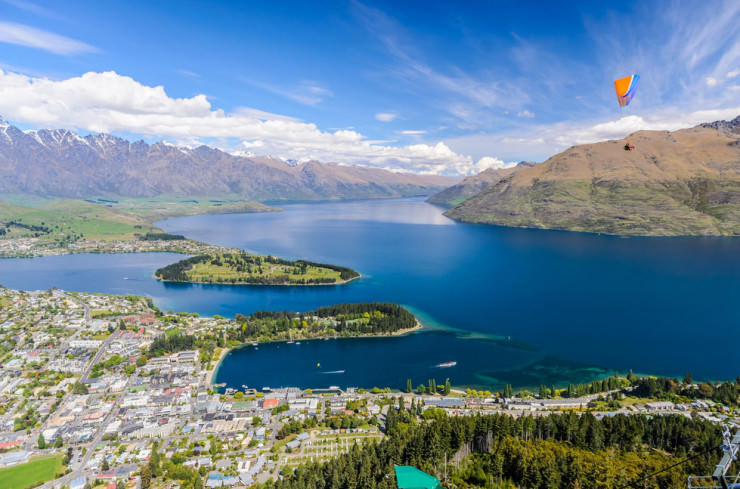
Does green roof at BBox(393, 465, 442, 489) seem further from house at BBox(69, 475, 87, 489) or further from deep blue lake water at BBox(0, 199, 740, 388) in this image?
deep blue lake water at BBox(0, 199, 740, 388)

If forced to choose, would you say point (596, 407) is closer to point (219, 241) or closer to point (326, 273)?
point (326, 273)

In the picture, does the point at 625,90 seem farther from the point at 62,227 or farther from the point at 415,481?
the point at 62,227

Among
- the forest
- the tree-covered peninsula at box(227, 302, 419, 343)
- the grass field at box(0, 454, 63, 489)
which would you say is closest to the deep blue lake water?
the tree-covered peninsula at box(227, 302, 419, 343)

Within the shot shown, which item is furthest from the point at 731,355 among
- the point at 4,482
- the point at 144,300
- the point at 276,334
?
the point at 144,300

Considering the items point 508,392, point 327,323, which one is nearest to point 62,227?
point 327,323

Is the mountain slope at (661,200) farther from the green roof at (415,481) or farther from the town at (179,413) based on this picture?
the green roof at (415,481)

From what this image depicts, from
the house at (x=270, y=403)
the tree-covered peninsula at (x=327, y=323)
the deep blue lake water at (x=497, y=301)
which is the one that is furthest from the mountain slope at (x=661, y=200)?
the house at (x=270, y=403)

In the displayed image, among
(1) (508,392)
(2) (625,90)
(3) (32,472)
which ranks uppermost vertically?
(2) (625,90)
